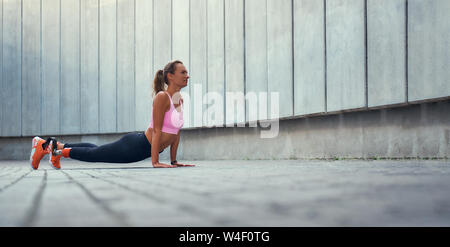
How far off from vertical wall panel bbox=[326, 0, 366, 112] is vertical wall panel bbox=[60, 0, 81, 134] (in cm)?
717

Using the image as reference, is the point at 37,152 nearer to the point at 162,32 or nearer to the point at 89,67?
the point at 162,32

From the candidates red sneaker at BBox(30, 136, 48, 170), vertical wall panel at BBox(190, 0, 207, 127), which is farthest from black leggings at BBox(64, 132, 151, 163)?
vertical wall panel at BBox(190, 0, 207, 127)

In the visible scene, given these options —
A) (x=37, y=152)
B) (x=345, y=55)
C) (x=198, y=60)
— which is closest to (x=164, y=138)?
(x=37, y=152)

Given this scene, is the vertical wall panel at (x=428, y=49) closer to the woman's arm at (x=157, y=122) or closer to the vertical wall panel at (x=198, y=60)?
the woman's arm at (x=157, y=122)

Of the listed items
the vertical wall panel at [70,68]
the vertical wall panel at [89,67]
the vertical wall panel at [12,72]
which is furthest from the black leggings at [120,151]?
the vertical wall panel at [12,72]

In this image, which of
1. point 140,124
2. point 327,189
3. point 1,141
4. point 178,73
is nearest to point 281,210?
point 327,189

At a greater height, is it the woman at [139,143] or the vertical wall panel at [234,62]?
the vertical wall panel at [234,62]

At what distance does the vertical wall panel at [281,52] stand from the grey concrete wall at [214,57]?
0.02 meters

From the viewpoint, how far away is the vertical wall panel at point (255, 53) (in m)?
6.84

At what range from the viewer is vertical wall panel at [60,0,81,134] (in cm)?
1039

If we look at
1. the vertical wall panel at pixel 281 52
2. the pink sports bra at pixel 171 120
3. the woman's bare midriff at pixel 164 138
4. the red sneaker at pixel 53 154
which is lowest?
the red sneaker at pixel 53 154

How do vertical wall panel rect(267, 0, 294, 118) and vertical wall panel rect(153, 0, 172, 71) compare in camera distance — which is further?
vertical wall panel rect(153, 0, 172, 71)

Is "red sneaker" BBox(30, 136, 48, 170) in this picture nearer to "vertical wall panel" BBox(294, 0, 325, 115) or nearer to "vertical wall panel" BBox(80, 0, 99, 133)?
"vertical wall panel" BBox(294, 0, 325, 115)
